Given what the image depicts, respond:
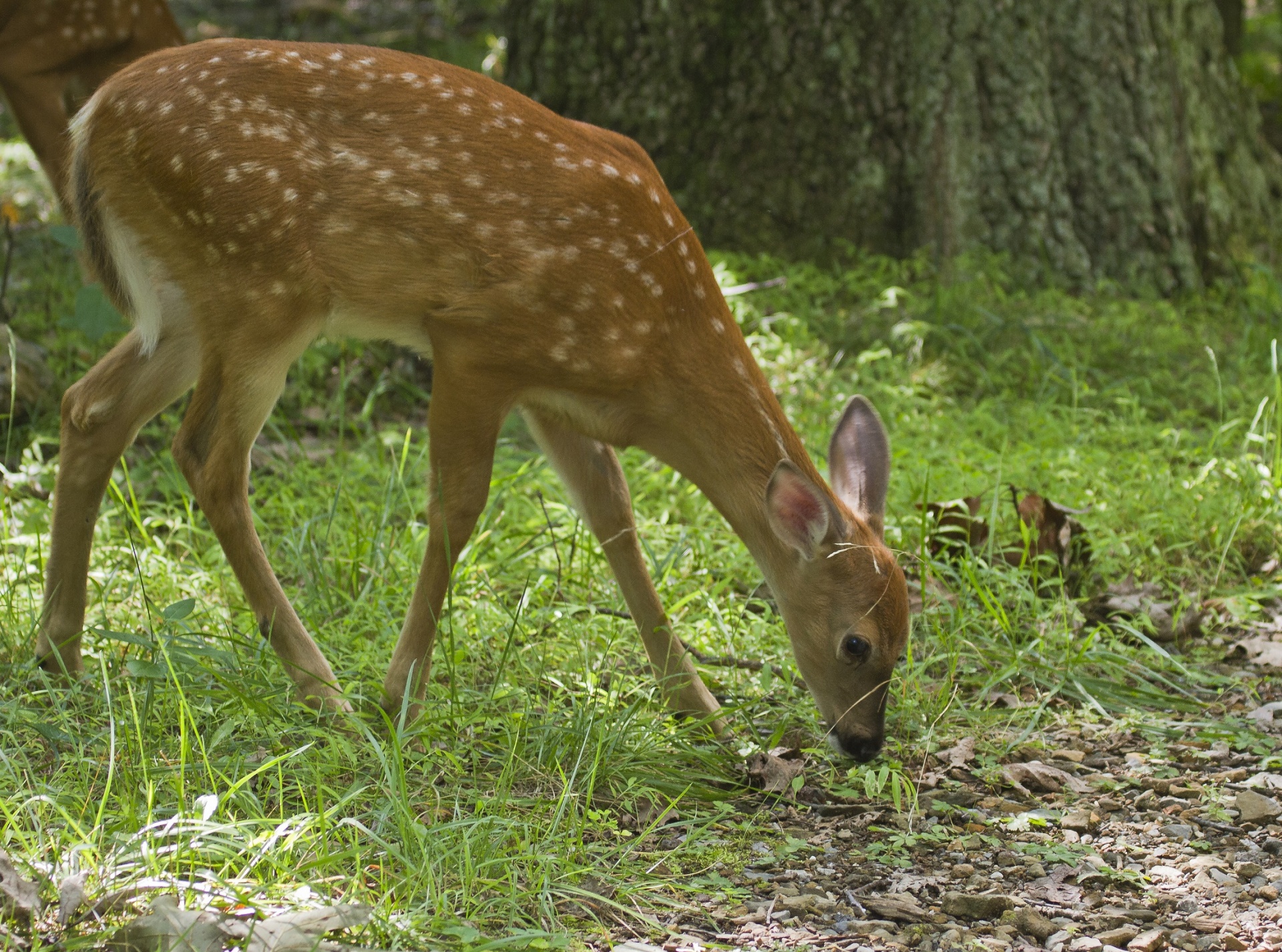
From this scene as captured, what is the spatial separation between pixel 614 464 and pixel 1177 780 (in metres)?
1.82

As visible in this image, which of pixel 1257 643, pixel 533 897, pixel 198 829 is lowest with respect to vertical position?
pixel 1257 643

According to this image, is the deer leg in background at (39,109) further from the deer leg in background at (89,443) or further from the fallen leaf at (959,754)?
the fallen leaf at (959,754)

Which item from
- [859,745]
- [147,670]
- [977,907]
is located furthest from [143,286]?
[977,907]

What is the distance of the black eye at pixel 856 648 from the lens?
11.6 feet

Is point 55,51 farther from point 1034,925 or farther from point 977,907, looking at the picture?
point 1034,925

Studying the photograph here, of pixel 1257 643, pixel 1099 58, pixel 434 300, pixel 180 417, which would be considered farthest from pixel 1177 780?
pixel 1099 58

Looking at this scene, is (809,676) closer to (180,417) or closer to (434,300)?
(434,300)

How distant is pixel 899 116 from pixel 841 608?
12.8ft

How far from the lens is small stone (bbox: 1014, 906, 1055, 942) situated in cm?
275

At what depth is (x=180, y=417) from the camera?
5.50 m

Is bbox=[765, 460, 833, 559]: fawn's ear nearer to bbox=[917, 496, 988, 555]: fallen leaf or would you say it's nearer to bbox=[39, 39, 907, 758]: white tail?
bbox=[39, 39, 907, 758]: white tail

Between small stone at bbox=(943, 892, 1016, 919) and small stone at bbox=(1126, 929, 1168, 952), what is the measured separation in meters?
0.26

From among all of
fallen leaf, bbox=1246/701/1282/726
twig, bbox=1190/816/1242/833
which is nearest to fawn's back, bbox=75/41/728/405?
twig, bbox=1190/816/1242/833

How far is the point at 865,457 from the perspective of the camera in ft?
12.4
